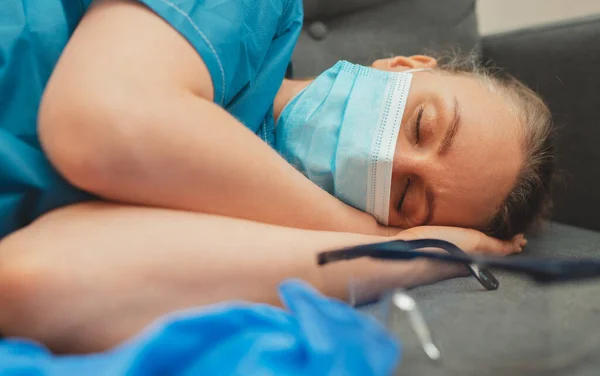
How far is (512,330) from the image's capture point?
458 mm

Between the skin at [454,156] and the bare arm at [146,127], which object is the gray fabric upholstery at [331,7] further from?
the bare arm at [146,127]

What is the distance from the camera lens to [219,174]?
59 centimetres

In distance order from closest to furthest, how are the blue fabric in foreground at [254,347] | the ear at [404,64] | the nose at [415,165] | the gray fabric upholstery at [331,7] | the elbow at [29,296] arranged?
1. the blue fabric in foreground at [254,347]
2. the elbow at [29,296]
3. the nose at [415,165]
4. the ear at [404,64]
5. the gray fabric upholstery at [331,7]

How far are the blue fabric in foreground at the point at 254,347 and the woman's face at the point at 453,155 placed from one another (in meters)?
0.42

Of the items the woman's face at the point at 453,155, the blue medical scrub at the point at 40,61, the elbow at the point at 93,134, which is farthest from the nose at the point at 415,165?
the elbow at the point at 93,134

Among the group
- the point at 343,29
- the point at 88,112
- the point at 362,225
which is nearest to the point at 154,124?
the point at 88,112

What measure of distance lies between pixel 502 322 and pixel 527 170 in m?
0.45

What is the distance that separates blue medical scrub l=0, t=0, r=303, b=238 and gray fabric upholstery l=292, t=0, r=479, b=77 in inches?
22.8

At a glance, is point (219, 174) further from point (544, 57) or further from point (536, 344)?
point (544, 57)

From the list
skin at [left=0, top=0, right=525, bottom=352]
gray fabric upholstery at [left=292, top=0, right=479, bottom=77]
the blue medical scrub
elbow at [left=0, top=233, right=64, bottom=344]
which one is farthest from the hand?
gray fabric upholstery at [left=292, top=0, right=479, bottom=77]

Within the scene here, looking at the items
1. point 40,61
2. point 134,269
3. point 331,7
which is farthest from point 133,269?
point 331,7

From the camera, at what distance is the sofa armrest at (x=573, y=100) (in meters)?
1.06

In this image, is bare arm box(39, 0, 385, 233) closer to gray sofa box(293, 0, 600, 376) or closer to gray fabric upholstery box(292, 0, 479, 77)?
gray sofa box(293, 0, 600, 376)

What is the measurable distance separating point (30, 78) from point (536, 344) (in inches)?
24.7
